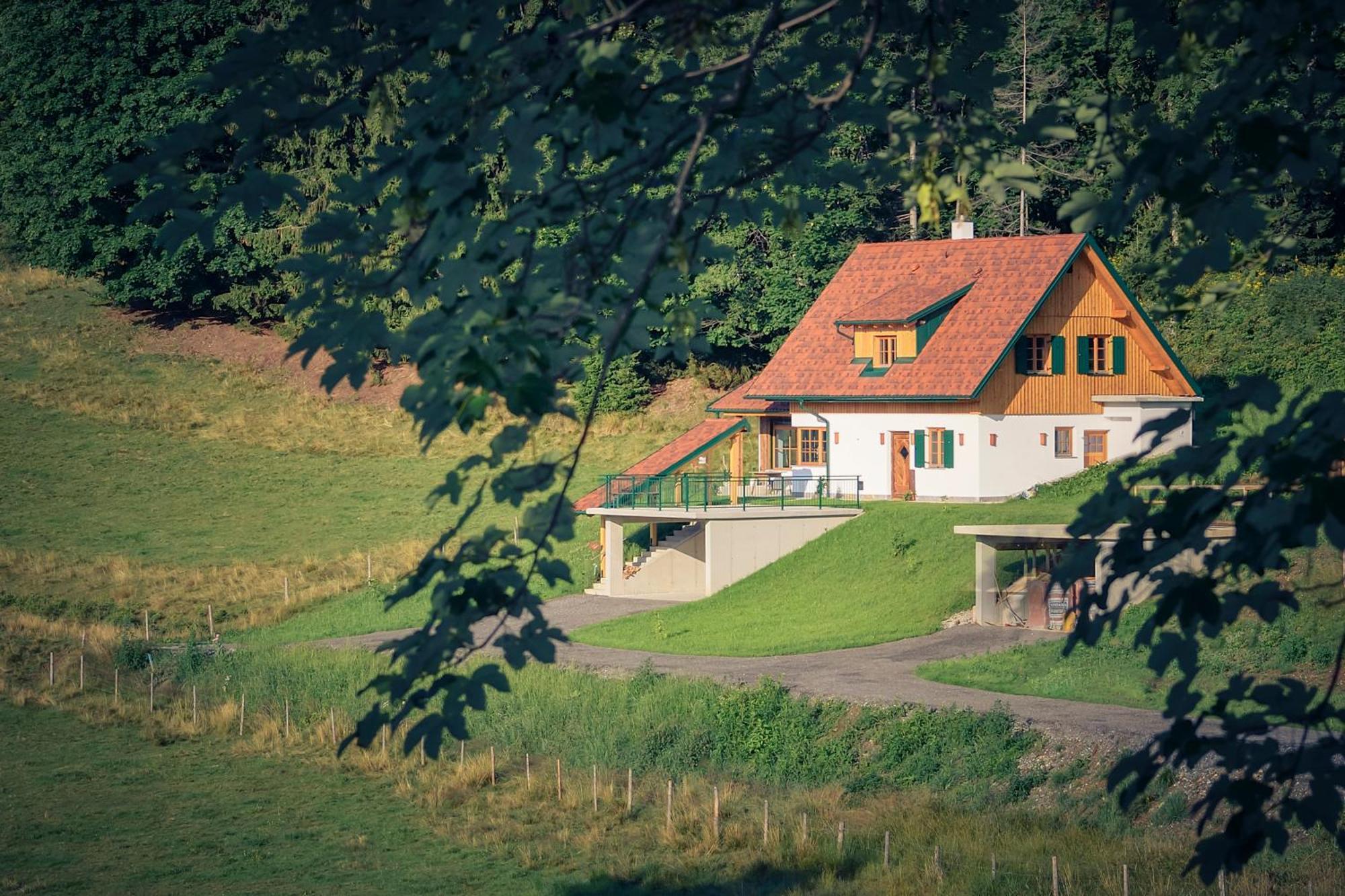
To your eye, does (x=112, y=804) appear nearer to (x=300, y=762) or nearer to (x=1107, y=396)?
(x=300, y=762)

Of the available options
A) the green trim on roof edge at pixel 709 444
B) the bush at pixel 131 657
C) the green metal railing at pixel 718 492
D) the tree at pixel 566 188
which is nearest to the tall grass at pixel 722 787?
the bush at pixel 131 657

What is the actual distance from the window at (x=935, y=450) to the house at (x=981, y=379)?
3 cm

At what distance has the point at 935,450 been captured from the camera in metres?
40.8

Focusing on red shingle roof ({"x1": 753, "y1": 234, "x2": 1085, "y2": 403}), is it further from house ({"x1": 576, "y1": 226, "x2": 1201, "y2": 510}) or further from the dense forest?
the dense forest

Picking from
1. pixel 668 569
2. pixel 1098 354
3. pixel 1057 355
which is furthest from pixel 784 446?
pixel 1098 354

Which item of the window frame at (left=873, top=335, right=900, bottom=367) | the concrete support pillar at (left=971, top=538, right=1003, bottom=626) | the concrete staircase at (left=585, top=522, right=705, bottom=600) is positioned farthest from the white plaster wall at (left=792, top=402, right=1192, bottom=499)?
the concrete support pillar at (left=971, top=538, right=1003, bottom=626)

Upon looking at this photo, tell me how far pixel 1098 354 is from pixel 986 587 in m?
12.3

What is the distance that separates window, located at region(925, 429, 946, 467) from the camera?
133 ft

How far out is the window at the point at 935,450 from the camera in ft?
133

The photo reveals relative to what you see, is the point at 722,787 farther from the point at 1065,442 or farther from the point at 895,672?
the point at 1065,442

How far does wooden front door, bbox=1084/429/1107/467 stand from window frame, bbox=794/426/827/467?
7343mm

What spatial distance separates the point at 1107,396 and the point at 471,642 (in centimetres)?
3862

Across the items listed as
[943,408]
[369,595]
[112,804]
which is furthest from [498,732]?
[943,408]

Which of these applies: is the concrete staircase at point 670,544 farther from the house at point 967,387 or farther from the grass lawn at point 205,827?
the grass lawn at point 205,827
